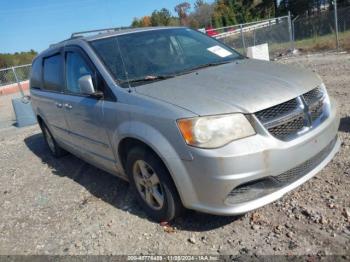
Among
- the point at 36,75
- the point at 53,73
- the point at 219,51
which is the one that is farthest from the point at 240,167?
the point at 36,75

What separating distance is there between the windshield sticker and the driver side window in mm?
1421

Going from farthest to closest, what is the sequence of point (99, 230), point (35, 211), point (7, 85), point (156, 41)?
point (7, 85) < point (35, 211) < point (156, 41) < point (99, 230)

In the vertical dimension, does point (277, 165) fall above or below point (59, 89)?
below

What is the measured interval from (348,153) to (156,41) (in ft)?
8.18

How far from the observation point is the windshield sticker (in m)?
4.41

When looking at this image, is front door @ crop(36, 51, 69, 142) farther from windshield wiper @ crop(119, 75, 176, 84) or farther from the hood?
the hood

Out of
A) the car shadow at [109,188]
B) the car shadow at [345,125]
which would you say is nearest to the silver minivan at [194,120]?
the car shadow at [109,188]

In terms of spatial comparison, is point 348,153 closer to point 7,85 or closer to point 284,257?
point 284,257

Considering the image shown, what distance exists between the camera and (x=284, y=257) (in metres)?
2.87

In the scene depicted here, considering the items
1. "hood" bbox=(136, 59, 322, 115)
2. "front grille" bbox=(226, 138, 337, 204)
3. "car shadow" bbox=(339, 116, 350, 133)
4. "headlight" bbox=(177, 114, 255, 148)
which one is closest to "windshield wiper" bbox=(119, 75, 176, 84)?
"hood" bbox=(136, 59, 322, 115)

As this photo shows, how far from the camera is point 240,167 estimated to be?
2863mm

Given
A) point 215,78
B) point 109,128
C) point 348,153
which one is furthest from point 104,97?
point 348,153

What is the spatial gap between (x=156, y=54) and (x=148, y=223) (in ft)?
5.72

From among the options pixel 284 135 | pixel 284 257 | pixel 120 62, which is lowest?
pixel 284 257
